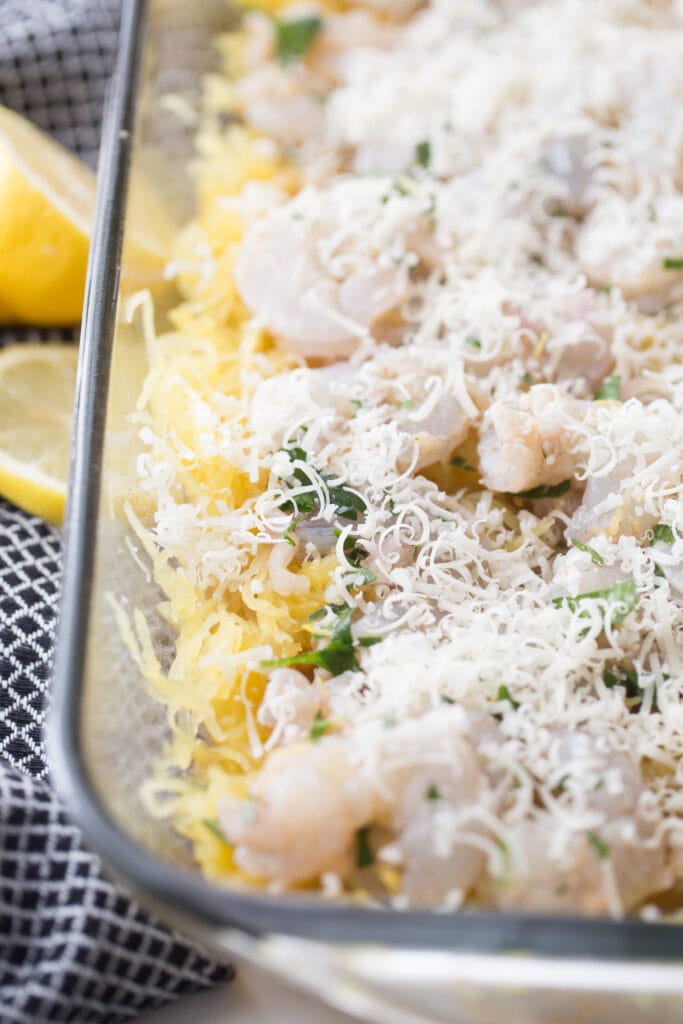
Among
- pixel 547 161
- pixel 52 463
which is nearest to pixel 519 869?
pixel 52 463

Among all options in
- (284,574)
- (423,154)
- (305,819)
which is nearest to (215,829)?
(305,819)

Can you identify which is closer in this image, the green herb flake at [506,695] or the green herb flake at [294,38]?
the green herb flake at [506,695]

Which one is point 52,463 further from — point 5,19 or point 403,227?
point 5,19

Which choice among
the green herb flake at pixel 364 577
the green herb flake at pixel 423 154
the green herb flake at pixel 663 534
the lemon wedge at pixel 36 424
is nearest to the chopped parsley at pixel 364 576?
the green herb flake at pixel 364 577

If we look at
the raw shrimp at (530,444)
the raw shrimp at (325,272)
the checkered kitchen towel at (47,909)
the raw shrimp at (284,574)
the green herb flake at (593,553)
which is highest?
the raw shrimp at (325,272)

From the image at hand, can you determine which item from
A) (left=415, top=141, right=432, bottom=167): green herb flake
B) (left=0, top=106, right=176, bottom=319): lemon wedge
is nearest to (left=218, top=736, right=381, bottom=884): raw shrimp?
(left=0, top=106, right=176, bottom=319): lemon wedge

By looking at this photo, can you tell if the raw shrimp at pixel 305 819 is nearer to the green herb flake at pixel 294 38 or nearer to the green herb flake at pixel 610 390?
the green herb flake at pixel 610 390
